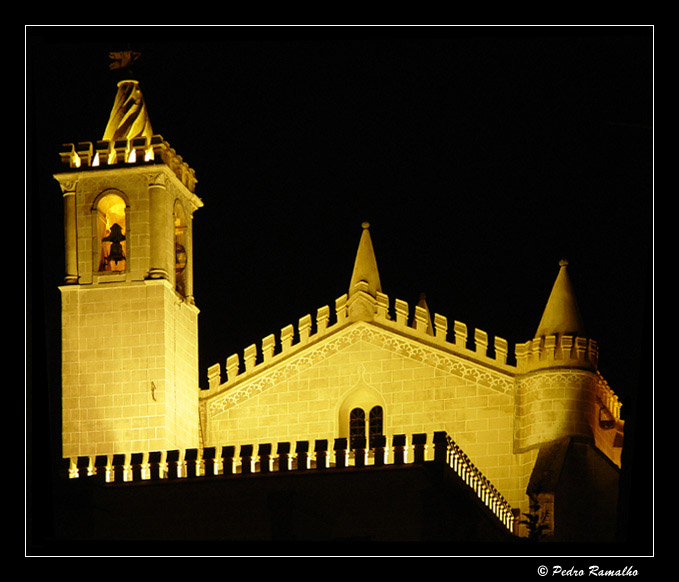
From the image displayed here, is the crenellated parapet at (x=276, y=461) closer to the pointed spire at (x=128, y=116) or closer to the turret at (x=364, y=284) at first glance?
the turret at (x=364, y=284)

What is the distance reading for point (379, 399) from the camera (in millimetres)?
61406

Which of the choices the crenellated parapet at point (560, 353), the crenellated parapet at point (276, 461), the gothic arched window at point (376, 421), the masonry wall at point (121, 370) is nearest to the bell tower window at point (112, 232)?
the masonry wall at point (121, 370)

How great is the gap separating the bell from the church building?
0.05m

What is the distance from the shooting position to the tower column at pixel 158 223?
59.4m

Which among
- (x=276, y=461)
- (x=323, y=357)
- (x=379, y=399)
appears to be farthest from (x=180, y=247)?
(x=276, y=461)

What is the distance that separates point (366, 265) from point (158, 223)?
279 inches

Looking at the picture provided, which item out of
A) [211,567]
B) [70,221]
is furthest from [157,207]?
[211,567]

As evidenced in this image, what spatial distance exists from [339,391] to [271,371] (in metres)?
1.82

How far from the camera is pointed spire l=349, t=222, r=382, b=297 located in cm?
6400

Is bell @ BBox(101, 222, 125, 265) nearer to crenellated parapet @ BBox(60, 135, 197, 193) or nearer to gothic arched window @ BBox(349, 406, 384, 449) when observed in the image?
crenellated parapet @ BBox(60, 135, 197, 193)

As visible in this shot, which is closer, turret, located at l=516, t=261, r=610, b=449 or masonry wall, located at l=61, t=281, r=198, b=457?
masonry wall, located at l=61, t=281, r=198, b=457

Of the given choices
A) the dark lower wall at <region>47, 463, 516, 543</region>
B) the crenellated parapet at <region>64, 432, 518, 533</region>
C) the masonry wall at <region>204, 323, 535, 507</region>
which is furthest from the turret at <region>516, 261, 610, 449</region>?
the dark lower wall at <region>47, 463, 516, 543</region>

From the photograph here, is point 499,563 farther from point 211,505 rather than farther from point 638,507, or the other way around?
point 211,505

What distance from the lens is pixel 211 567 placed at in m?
43.1
